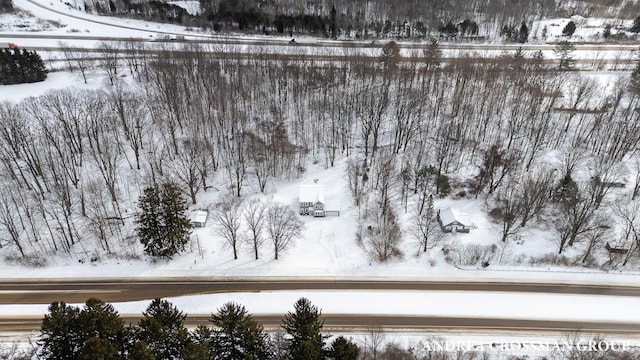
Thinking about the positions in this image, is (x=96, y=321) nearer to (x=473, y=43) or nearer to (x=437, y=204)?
(x=437, y=204)

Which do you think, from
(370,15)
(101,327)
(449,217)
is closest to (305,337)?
(101,327)

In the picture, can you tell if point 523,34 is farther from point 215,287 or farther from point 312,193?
point 215,287

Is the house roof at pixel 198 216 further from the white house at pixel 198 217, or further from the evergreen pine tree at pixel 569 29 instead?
the evergreen pine tree at pixel 569 29

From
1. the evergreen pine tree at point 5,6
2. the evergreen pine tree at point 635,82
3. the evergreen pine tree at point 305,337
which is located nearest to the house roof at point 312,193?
the evergreen pine tree at point 305,337

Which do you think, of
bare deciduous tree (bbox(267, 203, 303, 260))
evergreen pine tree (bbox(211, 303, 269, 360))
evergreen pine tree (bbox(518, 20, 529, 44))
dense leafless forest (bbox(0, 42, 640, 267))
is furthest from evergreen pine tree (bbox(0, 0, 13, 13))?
evergreen pine tree (bbox(518, 20, 529, 44))

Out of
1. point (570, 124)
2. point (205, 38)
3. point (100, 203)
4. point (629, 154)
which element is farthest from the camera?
point (205, 38)

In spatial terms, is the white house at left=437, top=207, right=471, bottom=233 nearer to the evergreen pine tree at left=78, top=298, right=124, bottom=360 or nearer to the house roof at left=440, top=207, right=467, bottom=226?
the house roof at left=440, top=207, right=467, bottom=226

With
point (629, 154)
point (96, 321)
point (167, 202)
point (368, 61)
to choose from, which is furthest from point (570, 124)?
point (96, 321)
